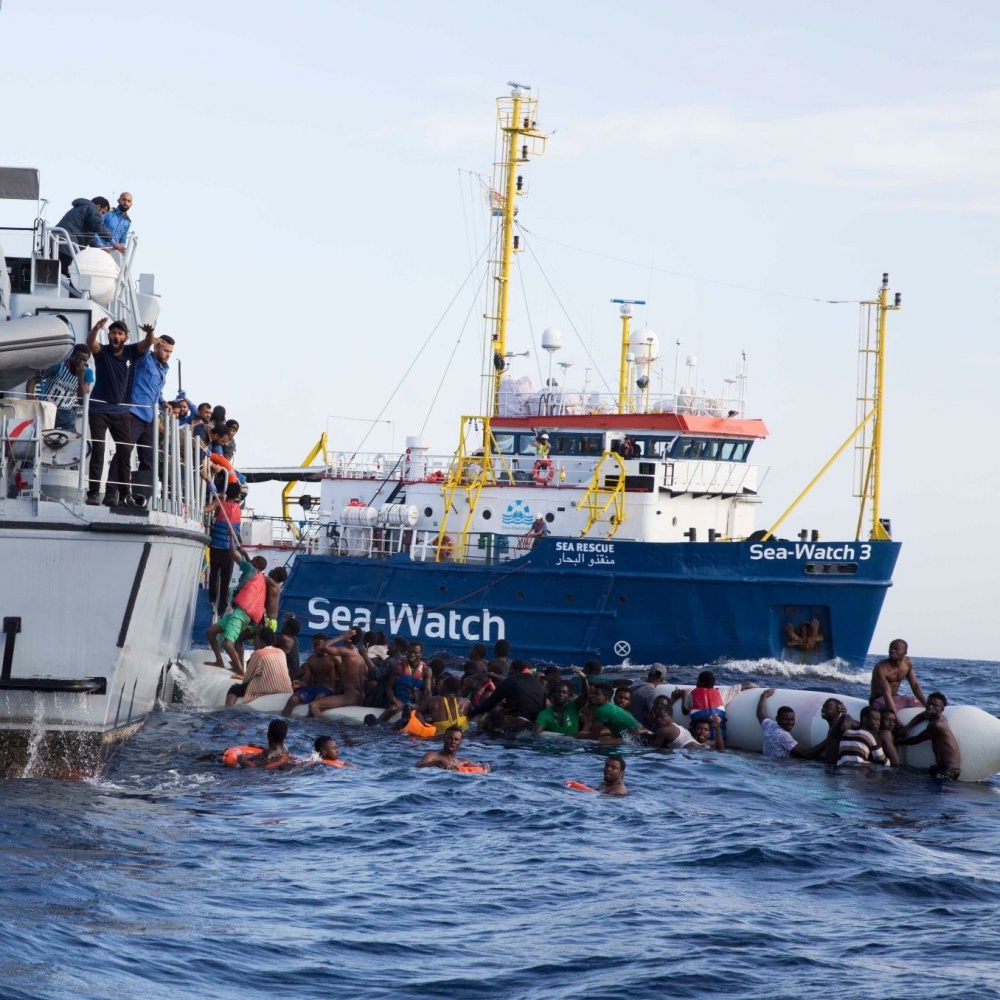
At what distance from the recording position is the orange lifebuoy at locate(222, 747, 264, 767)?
14091 millimetres

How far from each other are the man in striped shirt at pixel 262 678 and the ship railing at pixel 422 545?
9143 millimetres

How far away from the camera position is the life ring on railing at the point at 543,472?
93.1ft

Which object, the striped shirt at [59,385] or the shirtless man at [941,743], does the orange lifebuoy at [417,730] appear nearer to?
the striped shirt at [59,385]

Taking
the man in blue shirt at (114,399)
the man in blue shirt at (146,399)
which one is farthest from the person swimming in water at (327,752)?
the man in blue shirt at (114,399)

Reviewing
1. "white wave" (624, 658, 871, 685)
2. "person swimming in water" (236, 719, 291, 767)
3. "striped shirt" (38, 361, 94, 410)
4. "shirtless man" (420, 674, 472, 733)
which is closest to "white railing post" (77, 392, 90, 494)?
"striped shirt" (38, 361, 94, 410)

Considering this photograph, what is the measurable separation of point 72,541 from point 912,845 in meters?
7.28

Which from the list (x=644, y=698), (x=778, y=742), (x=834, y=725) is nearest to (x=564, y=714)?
(x=644, y=698)

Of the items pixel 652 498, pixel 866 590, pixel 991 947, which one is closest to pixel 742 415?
pixel 652 498

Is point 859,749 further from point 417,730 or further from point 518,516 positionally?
point 518,516

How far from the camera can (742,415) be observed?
2933 cm

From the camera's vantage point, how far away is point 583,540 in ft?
84.6

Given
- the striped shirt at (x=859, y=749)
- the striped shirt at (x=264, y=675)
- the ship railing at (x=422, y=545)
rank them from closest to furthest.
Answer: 1. the striped shirt at (x=859, y=749)
2. the striped shirt at (x=264, y=675)
3. the ship railing at (x=422, y=545)

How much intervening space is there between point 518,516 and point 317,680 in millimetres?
10900

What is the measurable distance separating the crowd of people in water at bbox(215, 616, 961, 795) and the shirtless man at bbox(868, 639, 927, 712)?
11mm
